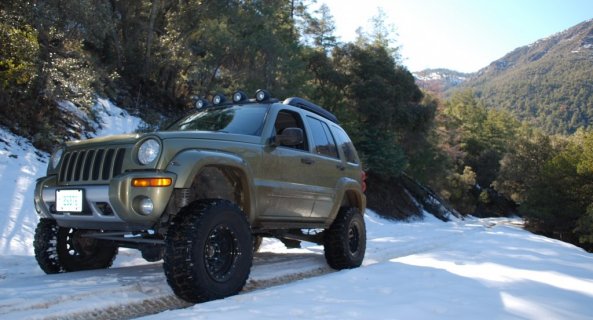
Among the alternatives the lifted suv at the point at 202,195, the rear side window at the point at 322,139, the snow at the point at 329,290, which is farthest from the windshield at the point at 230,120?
the snow at the point at 329,290

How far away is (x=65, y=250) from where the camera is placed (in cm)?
493

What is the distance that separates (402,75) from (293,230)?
77.9 ft

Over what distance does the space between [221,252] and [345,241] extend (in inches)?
91.7

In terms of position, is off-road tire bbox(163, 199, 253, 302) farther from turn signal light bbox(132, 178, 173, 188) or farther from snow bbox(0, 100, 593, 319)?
turn signal light bbox(132, 178, 173, 188)

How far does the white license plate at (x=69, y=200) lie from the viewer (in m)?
3.96

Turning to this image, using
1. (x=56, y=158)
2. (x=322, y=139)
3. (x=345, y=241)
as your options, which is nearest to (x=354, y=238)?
(x=345, y=241)

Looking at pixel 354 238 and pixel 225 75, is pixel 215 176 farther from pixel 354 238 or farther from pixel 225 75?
pixel 225 75

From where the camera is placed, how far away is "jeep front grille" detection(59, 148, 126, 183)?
3918 millimetres

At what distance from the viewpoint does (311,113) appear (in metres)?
A: 6.02

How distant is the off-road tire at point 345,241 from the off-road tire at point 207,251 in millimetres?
2024

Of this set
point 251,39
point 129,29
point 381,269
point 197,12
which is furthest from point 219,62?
point 381,269

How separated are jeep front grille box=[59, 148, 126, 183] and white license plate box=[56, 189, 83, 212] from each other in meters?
0.13

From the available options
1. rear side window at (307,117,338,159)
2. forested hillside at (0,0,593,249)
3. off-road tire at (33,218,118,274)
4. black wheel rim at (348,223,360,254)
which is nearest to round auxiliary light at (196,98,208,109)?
rear side window at (307,117,338,159)

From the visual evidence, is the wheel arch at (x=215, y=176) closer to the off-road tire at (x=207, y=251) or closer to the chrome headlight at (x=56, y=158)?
the off-road tire at (x=207, y=251)
